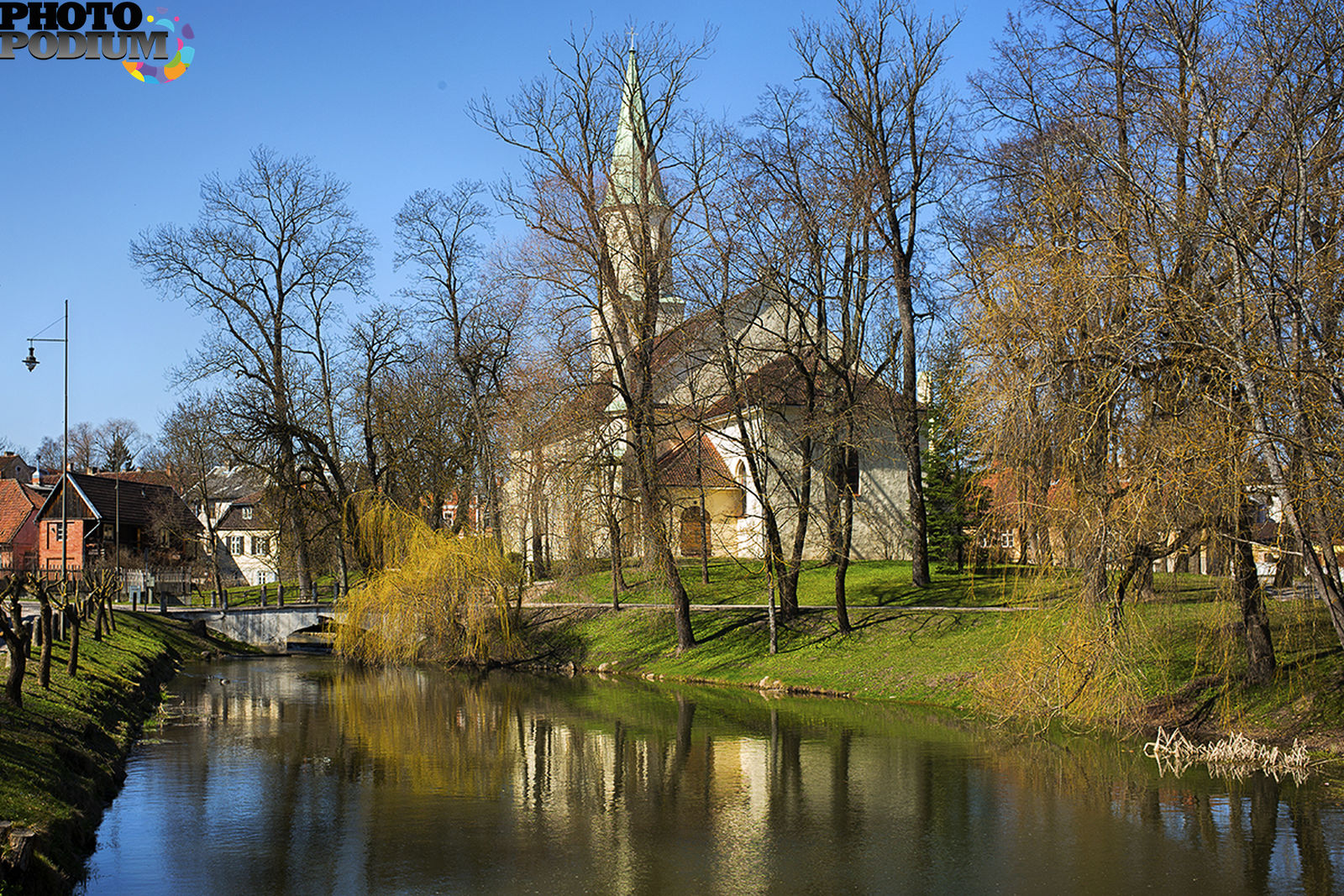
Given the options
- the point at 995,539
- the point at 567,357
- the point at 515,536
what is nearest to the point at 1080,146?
the point at 995,539

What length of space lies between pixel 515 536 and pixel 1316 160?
92.2 feet

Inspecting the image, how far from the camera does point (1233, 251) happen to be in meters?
14.6

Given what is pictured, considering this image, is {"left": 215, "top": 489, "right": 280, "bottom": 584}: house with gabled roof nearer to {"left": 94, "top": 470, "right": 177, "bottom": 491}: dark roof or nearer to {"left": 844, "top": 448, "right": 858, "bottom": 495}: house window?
{"left": 94, "top": 470, "right": 177, "bottom": 491}: dark roof

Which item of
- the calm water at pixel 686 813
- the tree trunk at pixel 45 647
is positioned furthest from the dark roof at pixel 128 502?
the tree trunk at pixel 45 647

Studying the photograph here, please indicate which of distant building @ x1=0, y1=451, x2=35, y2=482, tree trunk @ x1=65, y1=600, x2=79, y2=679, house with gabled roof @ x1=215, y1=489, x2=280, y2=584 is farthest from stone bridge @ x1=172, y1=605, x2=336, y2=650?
distant building @ x1=0, y1=451, x2=35, y2=482

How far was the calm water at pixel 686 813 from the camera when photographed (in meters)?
11.5

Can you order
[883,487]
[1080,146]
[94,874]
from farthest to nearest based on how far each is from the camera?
[883,487] < [1080,146] < [94,874]

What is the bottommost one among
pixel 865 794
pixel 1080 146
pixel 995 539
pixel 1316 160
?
A: pixel 865 794

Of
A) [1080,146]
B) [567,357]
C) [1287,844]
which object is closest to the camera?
[1287,844]

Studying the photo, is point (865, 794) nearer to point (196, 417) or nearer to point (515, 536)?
point (515, 536)

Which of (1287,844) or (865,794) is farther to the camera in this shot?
(865,794)

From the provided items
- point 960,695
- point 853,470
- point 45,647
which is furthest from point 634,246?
point 45,647

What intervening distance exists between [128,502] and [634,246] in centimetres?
4391

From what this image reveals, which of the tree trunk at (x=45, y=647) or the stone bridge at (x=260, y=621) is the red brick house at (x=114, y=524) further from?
the tree trunk at (x=45, y=647)
